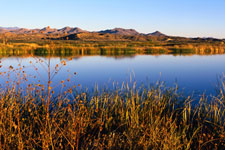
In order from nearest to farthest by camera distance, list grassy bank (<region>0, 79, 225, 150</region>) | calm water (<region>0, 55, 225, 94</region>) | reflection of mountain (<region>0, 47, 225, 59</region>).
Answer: grassy bank (<region>0, 79, 225, 150</region>) < calm water (<region>0, 55, 225, 94</region>) < reflection of mountain (<region>0, 47, 225, 59</region>)

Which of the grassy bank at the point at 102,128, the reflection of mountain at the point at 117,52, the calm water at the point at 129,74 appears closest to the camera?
the grassy bank at the point at 102,128

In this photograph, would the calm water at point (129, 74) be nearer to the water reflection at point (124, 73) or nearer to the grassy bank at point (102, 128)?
the water reflection at point (124, 73)

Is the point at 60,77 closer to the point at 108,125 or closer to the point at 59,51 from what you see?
the point at 108,125

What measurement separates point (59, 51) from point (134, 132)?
100 ft

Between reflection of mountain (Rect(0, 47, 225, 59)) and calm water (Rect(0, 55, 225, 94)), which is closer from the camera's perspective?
calm water (Rect(0, 55, 225, 94))

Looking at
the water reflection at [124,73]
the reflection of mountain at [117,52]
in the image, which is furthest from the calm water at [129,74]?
the reflection of mountain at [117,52]

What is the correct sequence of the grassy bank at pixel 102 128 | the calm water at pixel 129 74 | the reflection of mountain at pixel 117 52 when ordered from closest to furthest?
the grassy bank at pixel 102 128 < the calm water at pixel 129 74 < the reflection of mountain at pixel 117 52

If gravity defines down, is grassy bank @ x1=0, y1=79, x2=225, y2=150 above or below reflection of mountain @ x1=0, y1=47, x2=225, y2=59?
below

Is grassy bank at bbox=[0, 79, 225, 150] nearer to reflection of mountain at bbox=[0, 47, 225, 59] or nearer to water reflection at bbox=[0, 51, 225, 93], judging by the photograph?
water reflection at bbox=[0, 51, 225, 93]

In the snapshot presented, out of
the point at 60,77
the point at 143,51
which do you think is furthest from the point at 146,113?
the point at 143,51

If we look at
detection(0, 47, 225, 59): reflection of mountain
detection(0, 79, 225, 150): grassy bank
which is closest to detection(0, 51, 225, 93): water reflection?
detection(0, 79, 225, 150): grassy bank

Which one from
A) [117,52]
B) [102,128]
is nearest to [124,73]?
[102,128]

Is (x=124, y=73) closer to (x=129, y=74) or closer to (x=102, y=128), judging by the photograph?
(x=129, y=74)

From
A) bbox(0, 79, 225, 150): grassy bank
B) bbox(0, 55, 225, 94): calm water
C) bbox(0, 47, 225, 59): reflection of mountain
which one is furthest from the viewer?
bbox(0, 47, 225, 59): reflection of mountain
